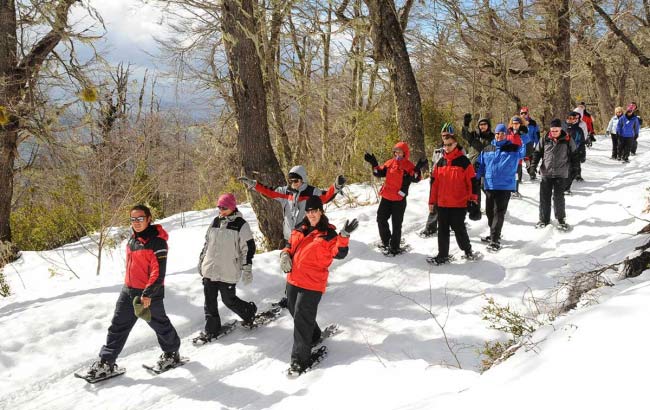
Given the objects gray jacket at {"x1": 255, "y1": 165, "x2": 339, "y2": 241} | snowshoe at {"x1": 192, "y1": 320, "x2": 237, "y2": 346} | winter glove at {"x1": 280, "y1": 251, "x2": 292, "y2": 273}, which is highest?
gray jacket at {"x1": 255, "y1": 165, "x2": 339, "y2": 241}

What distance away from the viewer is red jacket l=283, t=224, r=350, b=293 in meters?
4.46

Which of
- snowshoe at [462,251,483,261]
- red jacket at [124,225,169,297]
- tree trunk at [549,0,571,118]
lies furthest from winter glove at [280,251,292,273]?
tree trunk at [549,0,571,118]

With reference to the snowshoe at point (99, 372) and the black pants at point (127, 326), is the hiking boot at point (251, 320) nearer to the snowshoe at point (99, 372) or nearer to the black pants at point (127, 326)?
the black pants at point (127, 326)

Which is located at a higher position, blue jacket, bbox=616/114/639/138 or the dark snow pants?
blue jacket, bbox=616/114/639/138

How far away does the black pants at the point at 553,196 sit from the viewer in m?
7.55

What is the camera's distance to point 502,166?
22.5 ft

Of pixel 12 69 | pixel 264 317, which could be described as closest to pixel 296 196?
pixel 264 317

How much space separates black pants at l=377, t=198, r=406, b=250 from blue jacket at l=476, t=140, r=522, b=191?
148 centimetres

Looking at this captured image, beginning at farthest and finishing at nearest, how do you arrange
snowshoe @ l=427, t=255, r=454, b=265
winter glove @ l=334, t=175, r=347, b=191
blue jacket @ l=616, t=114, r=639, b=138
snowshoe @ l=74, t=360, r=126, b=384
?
blue jacket @ l=616, t=114, r=639, b=138 < snowshoe @ l=427, t=255, r=454, b=265 < winter glove @ l=334, t=175, r=347, b=191 < snowshoe @ l=74, t=360, r=126, b=384

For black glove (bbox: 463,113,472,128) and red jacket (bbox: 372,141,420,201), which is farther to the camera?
black glove (bbox: 463,113,472,128)

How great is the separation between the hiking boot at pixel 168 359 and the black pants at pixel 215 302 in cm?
53

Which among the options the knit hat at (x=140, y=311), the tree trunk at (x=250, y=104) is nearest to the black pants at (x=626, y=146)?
the tree trunk at (x=250, y=104)

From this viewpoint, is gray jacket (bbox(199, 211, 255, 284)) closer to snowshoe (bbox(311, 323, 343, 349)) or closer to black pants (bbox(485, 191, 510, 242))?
snowshoe (bbox(311, 323, 343, 349))

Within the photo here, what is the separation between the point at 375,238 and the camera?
25.6 feet
